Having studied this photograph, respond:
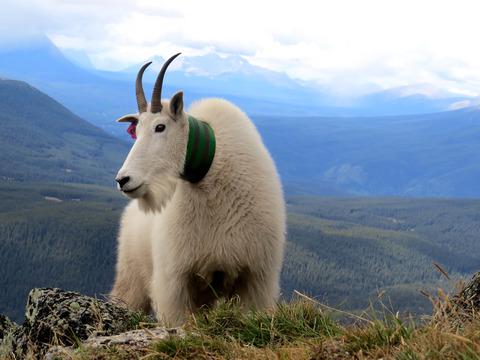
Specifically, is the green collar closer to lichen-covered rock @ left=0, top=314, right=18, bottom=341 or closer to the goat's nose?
the goat's nose

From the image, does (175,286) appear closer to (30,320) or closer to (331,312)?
(30,320)

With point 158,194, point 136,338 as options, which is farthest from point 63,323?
point 158,194

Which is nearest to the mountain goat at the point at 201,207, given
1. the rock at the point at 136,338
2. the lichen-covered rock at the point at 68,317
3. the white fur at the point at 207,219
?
the white fur at the point at 207,219

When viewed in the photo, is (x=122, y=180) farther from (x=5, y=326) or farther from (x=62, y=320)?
(x=62, y=320)

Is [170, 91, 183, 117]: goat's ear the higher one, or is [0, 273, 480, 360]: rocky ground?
[170, 91, 183, 117]: goat's ear

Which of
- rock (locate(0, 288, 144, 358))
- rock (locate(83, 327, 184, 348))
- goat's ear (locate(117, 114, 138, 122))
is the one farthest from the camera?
goat's ear (locate(117, 114, 138, 122))

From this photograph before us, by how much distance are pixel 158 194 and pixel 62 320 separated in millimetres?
2561

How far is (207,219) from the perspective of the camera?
316 inches

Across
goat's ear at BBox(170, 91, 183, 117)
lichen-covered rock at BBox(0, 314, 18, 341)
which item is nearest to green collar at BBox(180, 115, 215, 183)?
goat's ear at BBox(170, 91, 183, 117)

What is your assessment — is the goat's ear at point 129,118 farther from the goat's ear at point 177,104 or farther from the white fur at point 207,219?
the goat's ear at point 177,104

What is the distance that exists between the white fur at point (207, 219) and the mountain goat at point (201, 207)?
12 mm

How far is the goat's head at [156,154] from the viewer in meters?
7.73

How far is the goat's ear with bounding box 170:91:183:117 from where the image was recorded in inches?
319

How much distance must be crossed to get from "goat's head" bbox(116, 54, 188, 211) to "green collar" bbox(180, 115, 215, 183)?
8 cm
